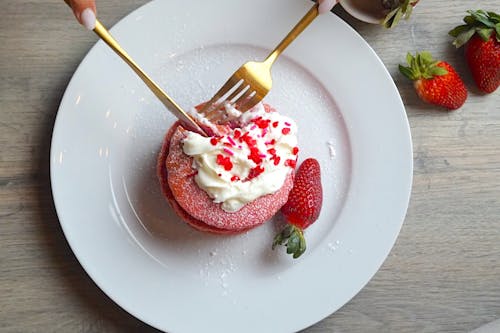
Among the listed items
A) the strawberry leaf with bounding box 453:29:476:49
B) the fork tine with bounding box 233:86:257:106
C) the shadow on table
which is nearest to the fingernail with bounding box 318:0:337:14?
the fork tine with bounding box 233:86:257:106

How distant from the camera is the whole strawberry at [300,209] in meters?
1.75

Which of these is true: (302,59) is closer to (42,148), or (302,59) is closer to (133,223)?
(133,223)

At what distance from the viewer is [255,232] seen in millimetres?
1835

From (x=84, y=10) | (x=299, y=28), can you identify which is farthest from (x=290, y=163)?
(x=84, y=10)

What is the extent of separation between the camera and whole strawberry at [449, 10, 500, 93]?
1.91 m

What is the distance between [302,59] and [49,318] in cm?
108

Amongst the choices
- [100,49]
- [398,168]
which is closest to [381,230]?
[398,168]

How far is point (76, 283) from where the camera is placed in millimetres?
1799

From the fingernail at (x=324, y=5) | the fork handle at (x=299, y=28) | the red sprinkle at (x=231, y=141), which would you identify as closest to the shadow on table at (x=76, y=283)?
the red sprinkle at (x=231, y=141)

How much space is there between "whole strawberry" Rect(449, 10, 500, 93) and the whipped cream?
70cm

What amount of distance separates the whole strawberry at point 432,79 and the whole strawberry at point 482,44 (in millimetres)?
81

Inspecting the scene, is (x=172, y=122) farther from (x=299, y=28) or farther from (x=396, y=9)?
(x=396, y=9)

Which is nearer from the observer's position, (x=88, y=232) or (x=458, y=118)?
(x=88, y=232)

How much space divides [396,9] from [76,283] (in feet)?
4.12
